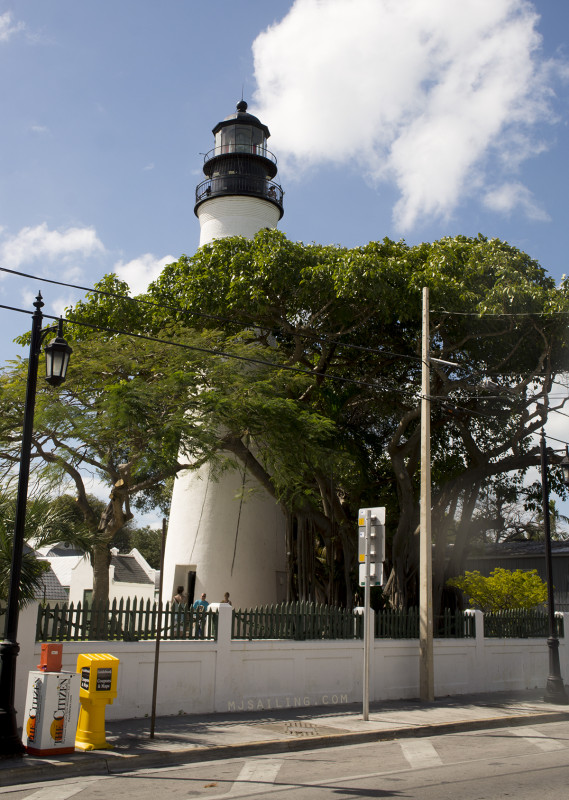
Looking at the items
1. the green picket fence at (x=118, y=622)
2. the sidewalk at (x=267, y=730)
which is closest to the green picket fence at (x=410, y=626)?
the sidewalk at (x=267, y=730)

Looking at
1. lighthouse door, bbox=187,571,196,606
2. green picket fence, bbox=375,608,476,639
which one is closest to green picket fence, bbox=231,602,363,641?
green picket fence, bbox=375,608,476,639

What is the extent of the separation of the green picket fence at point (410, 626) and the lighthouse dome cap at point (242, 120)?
64.1 ft

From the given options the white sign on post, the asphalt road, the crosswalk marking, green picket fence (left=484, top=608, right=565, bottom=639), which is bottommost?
the crosswalk marking

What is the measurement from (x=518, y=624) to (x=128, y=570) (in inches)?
1008

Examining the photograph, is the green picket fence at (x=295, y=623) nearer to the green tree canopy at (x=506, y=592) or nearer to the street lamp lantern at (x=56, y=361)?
the green tree canopy at (x=506, y=592)

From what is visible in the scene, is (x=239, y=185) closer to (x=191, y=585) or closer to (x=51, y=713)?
(x=191, y=585)

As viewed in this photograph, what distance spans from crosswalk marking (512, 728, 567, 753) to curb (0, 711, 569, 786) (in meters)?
0.63

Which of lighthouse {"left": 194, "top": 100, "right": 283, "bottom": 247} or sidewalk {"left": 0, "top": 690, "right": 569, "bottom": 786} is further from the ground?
lighthouse {"left": 194, "top": 100, "right": 283, "bottom": 247}

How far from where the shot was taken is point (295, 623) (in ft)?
47.9

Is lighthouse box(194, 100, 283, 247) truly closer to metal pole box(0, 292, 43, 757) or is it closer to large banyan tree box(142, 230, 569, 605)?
large banyan tree box(142, 230, 569, 605)

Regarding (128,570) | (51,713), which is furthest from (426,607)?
(128,570)

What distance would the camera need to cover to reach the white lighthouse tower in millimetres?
23844

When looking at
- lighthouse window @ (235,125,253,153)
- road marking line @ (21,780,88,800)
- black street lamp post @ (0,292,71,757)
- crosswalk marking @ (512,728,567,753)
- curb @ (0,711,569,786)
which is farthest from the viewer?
lighthouse window @ (235,125,253,153)

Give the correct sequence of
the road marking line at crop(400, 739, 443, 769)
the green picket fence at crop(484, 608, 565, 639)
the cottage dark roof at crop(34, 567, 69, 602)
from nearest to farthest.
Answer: the road marking line at crop(400, 739, 443, 769) → the green picket fence at crop(484, 608, 565, 639) → the cottage dark roof at crop(34, 567, 69, 602)
